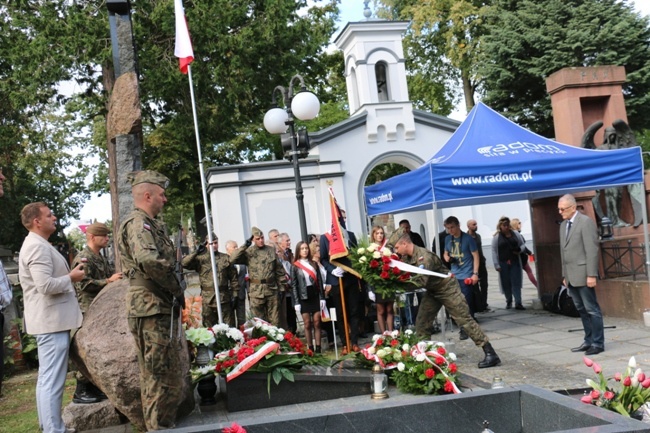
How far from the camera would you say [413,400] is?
3234 mm

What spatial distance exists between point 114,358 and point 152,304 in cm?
79

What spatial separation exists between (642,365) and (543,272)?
541cm

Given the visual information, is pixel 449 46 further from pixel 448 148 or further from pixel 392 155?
pixel 448 148

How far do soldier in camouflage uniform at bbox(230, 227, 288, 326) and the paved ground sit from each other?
8.50 ft

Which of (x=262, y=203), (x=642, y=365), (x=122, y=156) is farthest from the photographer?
(x=262, y=203)

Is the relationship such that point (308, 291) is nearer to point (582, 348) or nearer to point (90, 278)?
point (90, 278)

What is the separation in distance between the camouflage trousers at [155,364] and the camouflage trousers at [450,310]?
142 inches

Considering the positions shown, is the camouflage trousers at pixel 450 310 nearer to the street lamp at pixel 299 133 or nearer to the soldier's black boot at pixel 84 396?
the street lamp at pixel 299 133

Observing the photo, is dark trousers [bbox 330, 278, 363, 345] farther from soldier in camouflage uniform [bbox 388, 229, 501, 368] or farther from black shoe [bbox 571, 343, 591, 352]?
black shoe [bbox 571, 343, 591, 352]

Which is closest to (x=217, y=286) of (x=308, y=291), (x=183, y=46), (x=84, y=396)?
(x=308, y=291)

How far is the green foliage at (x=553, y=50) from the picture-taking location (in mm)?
22859

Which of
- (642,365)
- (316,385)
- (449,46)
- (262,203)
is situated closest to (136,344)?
(316,385)

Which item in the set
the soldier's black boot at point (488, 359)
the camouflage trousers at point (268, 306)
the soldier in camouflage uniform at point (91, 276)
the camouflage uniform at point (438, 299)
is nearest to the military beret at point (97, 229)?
the soldier in camouflage uniform at point (91, 276)

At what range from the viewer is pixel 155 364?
539 centimetres
